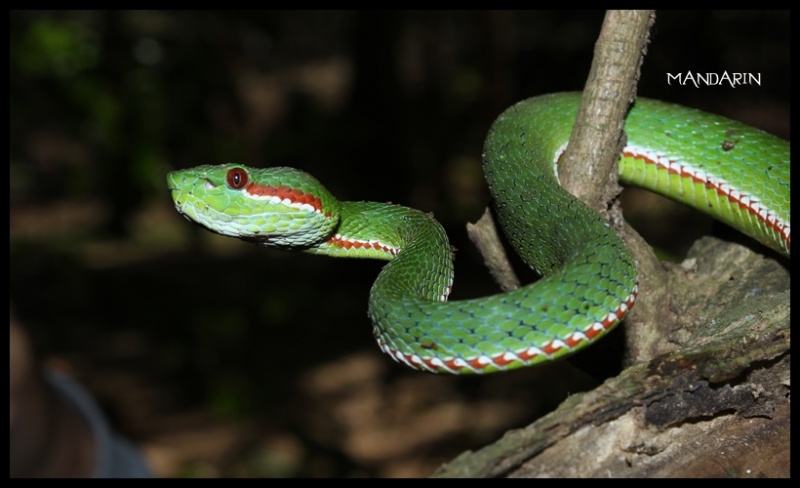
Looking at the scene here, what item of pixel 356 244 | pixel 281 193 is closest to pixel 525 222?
pixel 356 244

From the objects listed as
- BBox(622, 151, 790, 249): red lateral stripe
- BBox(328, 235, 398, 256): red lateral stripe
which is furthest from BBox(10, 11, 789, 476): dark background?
BBox(328, 235, 398, 256): red lateral stripe

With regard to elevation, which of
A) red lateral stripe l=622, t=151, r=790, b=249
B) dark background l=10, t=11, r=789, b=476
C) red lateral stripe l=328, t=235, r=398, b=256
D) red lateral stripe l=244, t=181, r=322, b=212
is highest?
red lateral stripe l=244, t=181, r=322, b=212

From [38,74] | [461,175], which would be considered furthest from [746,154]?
[461,175]

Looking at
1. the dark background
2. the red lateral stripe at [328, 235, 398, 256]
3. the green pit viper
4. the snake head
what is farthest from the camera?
the dark background

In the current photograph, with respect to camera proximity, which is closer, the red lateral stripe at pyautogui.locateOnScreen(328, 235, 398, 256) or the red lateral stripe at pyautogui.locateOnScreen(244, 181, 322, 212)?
the red lateral stripe at pyautogui.locateOnScreen(244, 181, 322, 212)

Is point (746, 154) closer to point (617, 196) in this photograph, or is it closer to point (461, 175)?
point (617, 196)

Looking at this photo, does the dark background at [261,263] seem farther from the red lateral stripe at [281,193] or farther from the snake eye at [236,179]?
the snake eye at [236,179]

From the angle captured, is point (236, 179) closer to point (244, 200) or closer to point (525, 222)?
point (244, 200)

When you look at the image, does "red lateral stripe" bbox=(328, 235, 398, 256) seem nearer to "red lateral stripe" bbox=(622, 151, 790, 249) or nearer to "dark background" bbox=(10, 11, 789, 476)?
"red lateral stripe" bbox=(622, 151, 790, 249)
